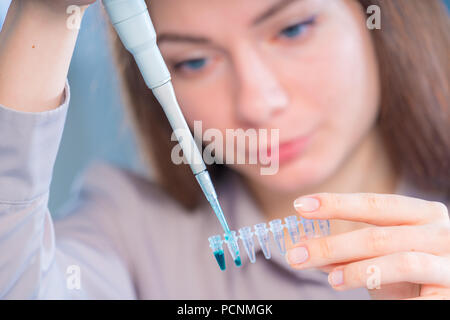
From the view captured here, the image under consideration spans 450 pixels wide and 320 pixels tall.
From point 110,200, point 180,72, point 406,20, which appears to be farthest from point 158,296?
point 406,20

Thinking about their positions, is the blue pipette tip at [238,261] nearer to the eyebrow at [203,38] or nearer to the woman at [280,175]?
the woman at [280,175]

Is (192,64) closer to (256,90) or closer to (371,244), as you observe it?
(256,90)

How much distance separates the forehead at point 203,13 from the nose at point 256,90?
0.09 ft

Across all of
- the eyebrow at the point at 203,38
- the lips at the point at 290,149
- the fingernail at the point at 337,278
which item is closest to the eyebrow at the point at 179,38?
A: the eyebrow at the point at 203,38

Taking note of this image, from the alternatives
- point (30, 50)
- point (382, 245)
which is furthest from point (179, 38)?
point (382, 245)

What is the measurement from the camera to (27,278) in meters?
0.34

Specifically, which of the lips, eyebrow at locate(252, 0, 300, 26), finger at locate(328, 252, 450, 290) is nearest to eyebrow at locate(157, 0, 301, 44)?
eyebrow at locate(252, 0, 300, 26)

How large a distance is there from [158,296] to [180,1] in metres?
0.26

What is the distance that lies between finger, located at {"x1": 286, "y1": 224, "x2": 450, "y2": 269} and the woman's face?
0.23 feet

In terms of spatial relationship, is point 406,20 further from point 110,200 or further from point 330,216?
point 110,200

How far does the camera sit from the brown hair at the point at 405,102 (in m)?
0.37

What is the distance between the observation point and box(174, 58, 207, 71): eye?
1.19 ft

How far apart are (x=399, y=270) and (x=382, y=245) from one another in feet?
0.07

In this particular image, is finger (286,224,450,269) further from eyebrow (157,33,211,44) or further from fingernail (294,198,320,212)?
eyebrow (157,33,211,44)
